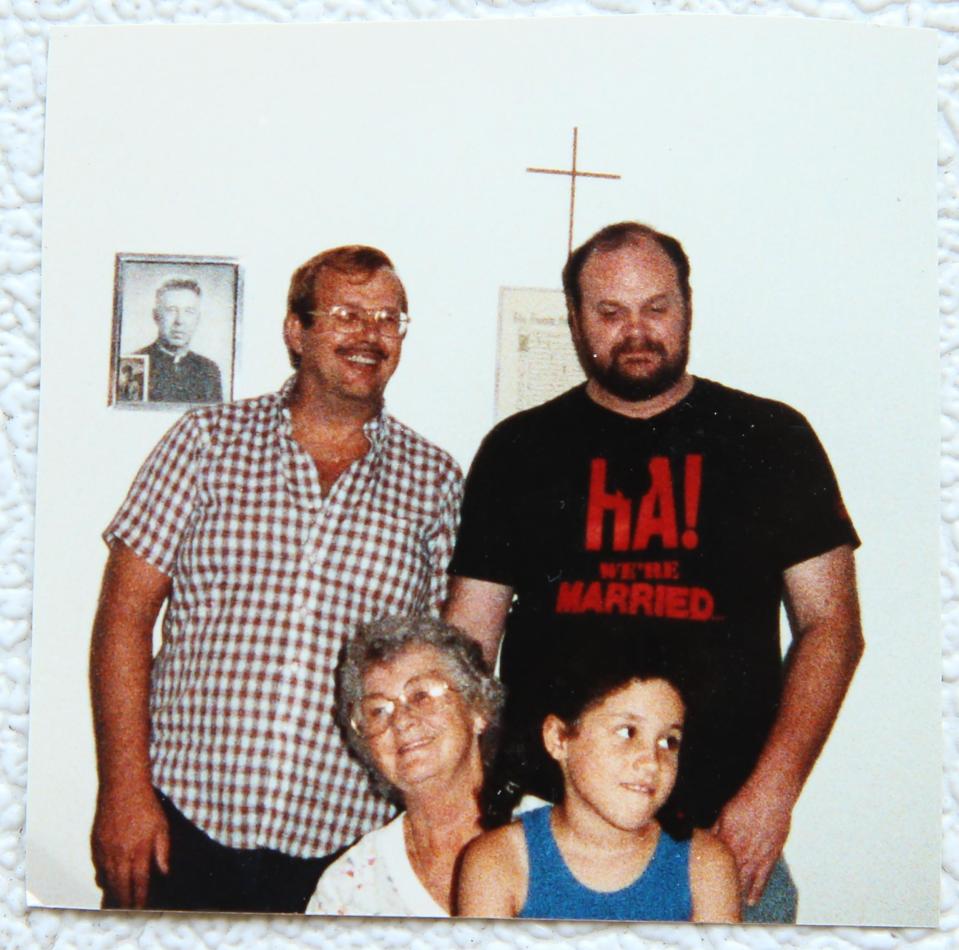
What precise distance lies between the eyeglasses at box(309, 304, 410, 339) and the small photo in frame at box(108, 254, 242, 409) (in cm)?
8

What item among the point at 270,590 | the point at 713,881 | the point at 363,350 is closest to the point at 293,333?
the point at 363,350

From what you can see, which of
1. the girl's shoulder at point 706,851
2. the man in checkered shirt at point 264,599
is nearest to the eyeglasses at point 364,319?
the man in checkered shirt at point 264,599

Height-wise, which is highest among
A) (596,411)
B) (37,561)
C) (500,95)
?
(500,95)

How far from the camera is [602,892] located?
A: 2.59 ft

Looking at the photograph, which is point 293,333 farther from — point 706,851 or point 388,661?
point 706,851

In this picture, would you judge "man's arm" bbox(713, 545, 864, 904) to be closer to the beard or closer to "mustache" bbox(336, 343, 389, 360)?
the beard

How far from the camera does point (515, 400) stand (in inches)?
32.4

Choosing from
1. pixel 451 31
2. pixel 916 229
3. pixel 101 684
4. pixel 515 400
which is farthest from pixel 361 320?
pixel 916 229

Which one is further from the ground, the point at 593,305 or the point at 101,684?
the point at 593,305

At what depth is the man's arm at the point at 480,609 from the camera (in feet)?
2.65

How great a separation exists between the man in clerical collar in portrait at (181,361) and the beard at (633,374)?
32cm

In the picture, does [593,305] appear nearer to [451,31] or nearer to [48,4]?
[451,31]

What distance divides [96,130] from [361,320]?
303 mm

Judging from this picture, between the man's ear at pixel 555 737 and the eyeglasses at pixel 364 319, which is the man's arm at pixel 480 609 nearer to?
the man's ear at pixel 555 737
